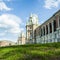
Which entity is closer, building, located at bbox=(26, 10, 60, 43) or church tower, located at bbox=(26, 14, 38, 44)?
building, located at bbox=(26, 10, 60, 43)

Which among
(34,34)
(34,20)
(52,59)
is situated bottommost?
(52,59)

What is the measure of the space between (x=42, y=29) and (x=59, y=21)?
2960cm

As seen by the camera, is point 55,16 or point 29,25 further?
point 29,25

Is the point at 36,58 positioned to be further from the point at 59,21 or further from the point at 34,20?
the point at 34,20

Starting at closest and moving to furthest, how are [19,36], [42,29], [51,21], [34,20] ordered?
1. [51,21]
2. [42,29]
3. [34,20]
4. [19,36]

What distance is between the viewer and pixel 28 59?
1850 centimetres

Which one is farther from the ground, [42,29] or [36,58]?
[42,29]

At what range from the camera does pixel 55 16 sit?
77.2 m

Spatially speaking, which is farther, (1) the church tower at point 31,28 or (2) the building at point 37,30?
(1) the church tower at point 31,28

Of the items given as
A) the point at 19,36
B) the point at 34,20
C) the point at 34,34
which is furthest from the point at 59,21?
the point at 19,36

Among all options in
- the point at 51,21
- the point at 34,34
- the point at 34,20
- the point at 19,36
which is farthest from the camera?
the point at 19,36

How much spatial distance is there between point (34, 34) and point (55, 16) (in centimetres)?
4850

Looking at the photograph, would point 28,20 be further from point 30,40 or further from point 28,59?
point 28,59

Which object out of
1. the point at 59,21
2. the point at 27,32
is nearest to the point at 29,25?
the point at 27,32
